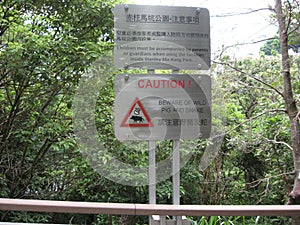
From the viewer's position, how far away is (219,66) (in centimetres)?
335

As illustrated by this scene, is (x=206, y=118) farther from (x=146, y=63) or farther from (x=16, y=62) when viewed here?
(x=16, y=62)

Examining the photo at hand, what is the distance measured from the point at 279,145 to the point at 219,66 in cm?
93

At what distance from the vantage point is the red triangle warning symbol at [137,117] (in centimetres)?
191

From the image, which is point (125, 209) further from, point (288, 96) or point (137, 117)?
point (288, 96)

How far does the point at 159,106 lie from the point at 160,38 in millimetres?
349

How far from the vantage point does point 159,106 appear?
1.93 metres

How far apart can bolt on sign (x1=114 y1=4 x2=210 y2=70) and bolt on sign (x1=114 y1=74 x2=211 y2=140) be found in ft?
0.24

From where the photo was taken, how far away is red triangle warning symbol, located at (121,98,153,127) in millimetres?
1908

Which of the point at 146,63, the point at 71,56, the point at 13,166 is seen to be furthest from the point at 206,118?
the point at 13,166

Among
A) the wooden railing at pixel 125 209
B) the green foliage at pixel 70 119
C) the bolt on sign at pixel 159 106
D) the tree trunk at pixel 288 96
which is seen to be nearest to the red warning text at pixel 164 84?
the bolt on sign at pixel 159 106

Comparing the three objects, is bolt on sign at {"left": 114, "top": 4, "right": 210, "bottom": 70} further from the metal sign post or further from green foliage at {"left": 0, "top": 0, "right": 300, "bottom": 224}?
green foliage at {"left": 0, "top": 0, "right": 300, "bottom": 224}

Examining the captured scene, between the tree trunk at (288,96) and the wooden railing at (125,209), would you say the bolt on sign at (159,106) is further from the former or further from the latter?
the tree trunk at (288,96)

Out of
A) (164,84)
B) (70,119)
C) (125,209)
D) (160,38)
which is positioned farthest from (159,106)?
(70,119)

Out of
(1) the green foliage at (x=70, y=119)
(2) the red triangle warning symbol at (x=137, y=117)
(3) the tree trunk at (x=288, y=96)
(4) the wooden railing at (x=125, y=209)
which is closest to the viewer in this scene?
(4) the wooden railing at (x=125, y=209)
